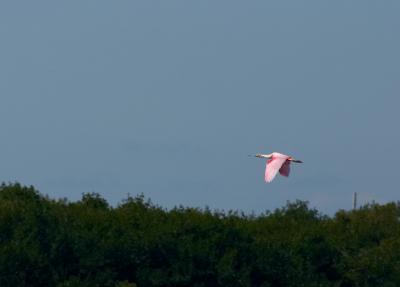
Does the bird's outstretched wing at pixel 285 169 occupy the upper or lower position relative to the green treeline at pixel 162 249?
upper

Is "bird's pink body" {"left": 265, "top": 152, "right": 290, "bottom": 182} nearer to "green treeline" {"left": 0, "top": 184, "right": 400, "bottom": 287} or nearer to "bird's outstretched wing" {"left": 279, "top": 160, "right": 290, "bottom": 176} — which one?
"bird's outstretched wing" {"left": 279, "top": 160, "right": 290, "bottom": 176}

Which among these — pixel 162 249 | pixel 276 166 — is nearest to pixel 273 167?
pixel 276 166

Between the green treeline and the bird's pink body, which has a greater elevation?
the bird's pink body

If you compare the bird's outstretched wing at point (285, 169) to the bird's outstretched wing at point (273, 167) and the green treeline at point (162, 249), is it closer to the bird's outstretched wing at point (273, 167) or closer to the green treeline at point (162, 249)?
the bird's outstretched wing at point (273, 167)

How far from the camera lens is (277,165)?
72.0 feet

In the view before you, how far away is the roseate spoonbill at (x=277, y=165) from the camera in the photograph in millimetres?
21734

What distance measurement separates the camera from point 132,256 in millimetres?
21062

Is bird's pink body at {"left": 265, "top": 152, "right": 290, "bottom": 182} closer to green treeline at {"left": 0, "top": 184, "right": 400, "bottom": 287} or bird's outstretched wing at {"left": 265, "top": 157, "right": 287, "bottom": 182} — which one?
bird's outstretched wing at {"left": 265, "top": 157, "right": 287, "bottom": 182}

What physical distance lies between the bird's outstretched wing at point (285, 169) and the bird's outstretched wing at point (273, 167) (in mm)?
38

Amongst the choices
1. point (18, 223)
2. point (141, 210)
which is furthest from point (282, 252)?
point (18, 223)

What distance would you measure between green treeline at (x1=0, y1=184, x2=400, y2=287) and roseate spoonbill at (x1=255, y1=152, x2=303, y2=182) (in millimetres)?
898

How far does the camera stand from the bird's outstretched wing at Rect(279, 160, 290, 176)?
21705mm

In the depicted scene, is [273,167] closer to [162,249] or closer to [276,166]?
[276,166]

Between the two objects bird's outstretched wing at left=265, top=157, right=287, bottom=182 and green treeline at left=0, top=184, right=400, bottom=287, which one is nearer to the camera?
green treeline at left=0, top=184, right=400, bottom=287
